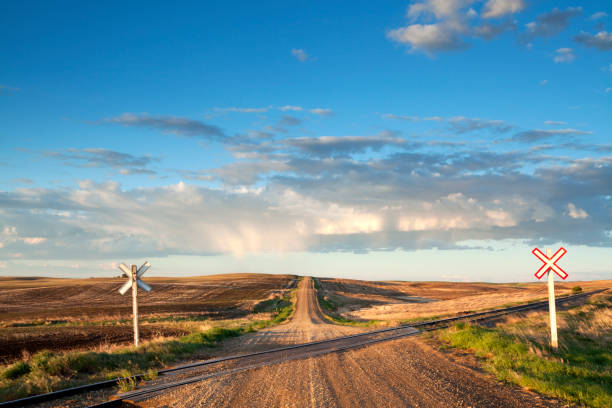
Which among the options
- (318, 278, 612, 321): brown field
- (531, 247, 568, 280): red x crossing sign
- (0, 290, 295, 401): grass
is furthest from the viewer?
(318, 278, 612, 321): brown field

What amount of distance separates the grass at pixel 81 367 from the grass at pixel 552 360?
11009 mm

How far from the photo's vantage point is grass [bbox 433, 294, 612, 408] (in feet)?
33.4

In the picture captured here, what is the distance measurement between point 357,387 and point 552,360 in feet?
22.8

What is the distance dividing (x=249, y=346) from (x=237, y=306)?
48144 millimetres

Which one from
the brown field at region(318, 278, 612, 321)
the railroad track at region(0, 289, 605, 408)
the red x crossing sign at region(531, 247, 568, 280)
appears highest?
the red x crossing sign at region(531, 247, 568, 280)

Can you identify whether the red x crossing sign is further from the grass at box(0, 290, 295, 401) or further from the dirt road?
the grass at box(0, 290, 295, 401)

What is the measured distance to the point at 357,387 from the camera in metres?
11.4

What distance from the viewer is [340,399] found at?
10258 mm

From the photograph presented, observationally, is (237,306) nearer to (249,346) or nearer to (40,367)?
(249,346)

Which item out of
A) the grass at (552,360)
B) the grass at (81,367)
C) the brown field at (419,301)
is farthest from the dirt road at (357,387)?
the brown field at (419,301)

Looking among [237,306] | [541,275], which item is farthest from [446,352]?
[237,306]

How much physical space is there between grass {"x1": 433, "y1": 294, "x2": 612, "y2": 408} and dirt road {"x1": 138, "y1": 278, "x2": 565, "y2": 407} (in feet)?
2.08

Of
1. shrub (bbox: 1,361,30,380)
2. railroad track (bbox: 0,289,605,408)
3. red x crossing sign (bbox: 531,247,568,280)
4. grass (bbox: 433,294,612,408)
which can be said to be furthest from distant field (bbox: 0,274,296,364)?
red x crossing sign (bbox: 531,247,568,280)

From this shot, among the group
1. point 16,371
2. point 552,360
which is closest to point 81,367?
point 16,371
